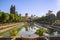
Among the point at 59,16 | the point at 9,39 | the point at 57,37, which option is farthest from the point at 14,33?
the point at 59,16

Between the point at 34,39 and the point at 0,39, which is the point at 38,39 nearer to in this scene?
the point at 34,39

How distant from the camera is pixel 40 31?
10086mm

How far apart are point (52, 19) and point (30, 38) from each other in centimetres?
4849

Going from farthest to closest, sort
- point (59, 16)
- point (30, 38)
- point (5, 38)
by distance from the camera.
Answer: point (59, 16), point (5, 38), point (30, 38)

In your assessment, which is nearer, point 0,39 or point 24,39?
point 24,39

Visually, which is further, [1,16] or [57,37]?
[1,16]

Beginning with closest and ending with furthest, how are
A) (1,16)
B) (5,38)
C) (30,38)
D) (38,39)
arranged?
(30,38) < (38,39) < (5,38) < (1,16)

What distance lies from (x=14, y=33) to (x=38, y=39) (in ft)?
6.41

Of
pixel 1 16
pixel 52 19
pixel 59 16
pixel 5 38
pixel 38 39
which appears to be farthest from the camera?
pixel 59 16

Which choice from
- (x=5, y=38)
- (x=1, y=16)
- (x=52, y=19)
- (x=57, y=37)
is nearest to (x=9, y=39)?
(x=5, y=38)

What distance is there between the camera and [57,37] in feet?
31.5

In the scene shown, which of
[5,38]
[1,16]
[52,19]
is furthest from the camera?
[52,19]

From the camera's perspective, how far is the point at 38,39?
351 inches

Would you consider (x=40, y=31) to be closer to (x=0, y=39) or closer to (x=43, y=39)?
(x=43, y=39)
